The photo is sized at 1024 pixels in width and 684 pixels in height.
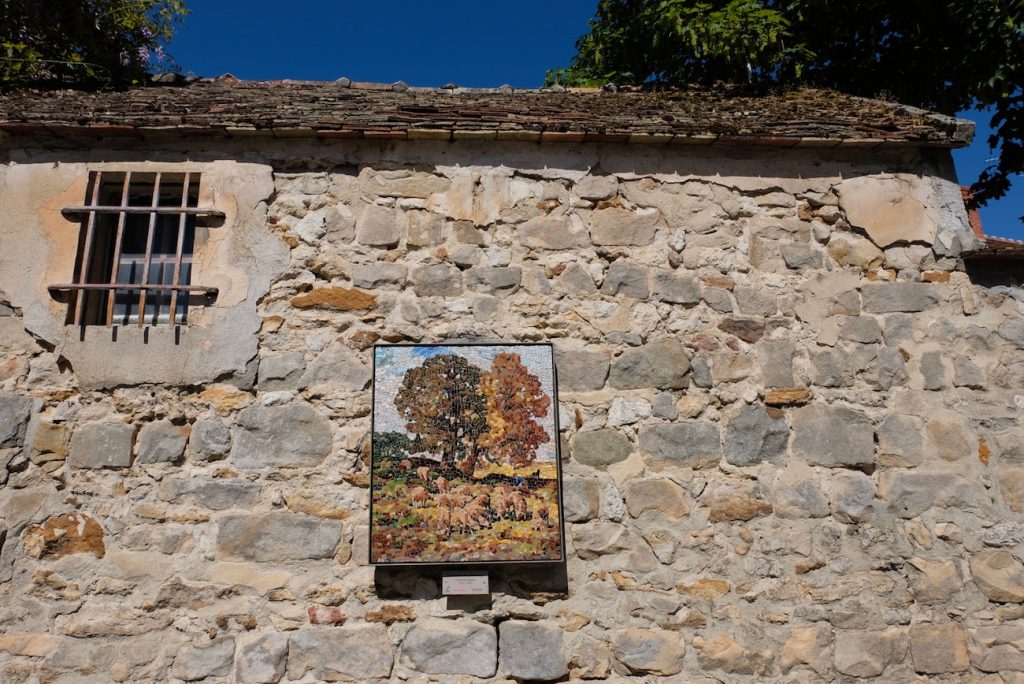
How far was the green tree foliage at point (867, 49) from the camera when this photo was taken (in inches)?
229

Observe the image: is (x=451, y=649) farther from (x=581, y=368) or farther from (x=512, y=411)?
(x=581, y=368)

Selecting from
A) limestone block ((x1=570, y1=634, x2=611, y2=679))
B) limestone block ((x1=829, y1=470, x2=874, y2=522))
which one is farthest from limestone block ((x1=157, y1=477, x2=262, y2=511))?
limestone block ((x1=829, y1=470, x2=874, y2=522))

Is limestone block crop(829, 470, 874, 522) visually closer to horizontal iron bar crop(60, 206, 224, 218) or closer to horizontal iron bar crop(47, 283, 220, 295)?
horizontal iron bar crop(47, 283, 220, 295)

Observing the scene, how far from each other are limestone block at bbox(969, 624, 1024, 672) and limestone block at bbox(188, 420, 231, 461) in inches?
154

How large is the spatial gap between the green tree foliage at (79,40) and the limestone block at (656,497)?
4660mm

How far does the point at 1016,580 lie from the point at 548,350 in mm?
2692

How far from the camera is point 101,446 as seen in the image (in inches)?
131

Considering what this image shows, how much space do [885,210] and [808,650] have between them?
2.48 meters

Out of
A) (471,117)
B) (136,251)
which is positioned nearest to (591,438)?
(471,117)

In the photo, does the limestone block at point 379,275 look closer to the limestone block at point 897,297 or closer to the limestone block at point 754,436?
the limestone block at point 754,436

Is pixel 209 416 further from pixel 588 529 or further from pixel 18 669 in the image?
pixel 588 529

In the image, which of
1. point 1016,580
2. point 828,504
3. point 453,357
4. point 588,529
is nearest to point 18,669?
point 453,357

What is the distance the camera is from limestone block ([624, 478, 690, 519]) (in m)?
3.44

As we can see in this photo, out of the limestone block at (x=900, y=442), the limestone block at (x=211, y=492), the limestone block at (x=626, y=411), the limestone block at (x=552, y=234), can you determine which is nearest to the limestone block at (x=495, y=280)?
the limestone block at (x=552, y=234)
